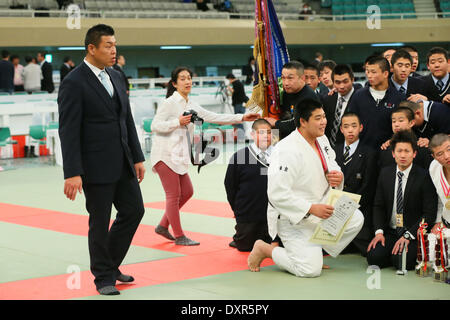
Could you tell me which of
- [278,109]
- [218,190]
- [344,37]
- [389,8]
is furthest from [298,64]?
[389,8]

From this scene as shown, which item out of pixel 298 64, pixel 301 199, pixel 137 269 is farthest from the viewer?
pixel 298 64

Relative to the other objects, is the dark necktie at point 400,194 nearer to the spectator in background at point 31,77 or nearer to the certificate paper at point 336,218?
the certificate paper at point 336,218

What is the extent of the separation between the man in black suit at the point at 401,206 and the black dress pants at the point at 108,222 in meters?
2.04

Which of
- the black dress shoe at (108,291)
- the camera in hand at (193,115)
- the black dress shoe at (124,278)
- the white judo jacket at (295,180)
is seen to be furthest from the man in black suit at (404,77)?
the black dress shoe at (108,291)

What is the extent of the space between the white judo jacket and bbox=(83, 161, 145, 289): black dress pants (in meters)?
1.09

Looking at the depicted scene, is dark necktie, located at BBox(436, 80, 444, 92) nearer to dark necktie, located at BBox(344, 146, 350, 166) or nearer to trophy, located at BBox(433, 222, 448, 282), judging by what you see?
dark necktie, located at BBox(344, 146, 350, 166)

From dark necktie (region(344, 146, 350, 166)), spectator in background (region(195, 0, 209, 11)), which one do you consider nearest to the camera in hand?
dark necktie (region(344, 146, 350, 166))

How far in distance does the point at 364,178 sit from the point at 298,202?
115cm

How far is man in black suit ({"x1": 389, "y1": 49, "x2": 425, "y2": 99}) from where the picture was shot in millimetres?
6301

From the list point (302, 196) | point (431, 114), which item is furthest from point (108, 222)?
point (431, 114)

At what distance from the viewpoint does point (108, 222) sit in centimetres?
488

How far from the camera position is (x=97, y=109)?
4.82m

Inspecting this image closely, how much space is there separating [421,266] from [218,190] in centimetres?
531

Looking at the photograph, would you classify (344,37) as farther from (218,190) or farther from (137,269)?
(137,269)
